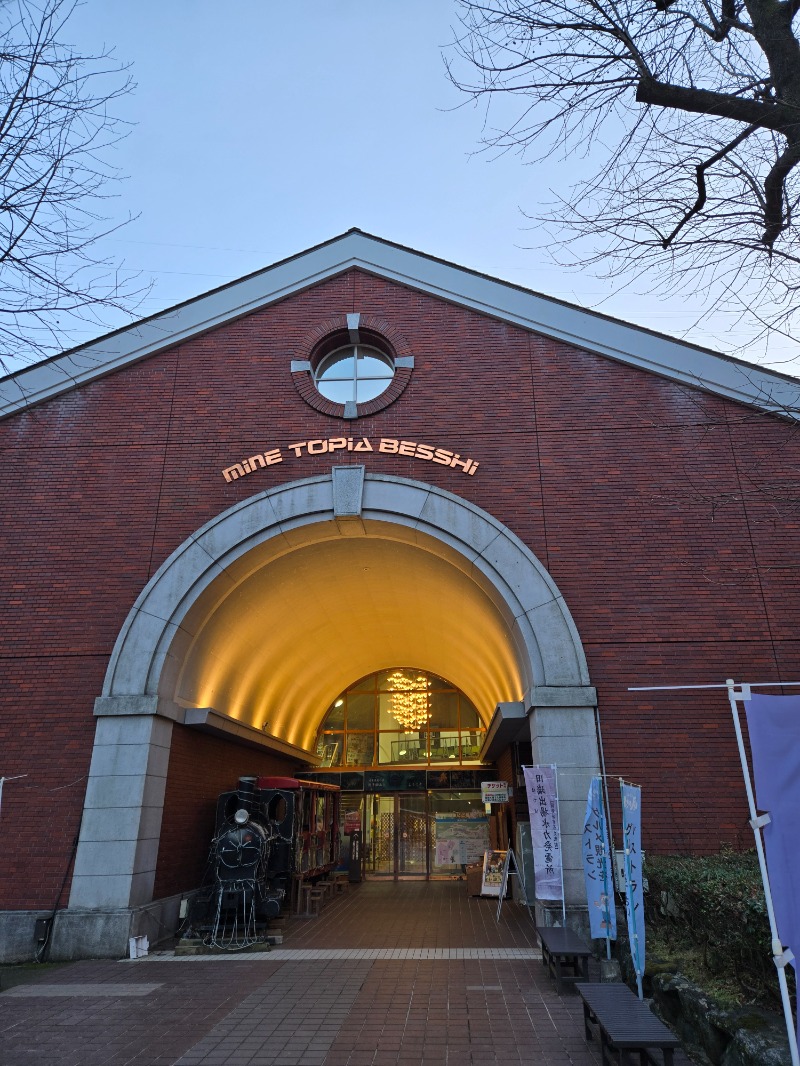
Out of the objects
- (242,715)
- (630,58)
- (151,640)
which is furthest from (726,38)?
(242,715)

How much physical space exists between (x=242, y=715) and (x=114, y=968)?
604 centimetres

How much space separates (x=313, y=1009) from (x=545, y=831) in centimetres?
366

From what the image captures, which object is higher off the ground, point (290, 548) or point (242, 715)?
point (290, 548)

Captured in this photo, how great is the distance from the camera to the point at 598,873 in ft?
26.0

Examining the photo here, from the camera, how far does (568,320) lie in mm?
12469

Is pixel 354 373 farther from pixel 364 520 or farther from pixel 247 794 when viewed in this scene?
pixel 247 794

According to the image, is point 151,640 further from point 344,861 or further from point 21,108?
point 344,861

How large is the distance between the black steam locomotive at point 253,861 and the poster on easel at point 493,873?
362 centimetres

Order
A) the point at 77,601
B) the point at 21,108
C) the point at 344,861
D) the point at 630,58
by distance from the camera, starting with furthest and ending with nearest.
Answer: the point at 344,861 < the point at 77,601 < the point at 630,58 < the point at 21,108

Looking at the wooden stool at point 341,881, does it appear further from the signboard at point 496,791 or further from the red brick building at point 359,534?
the red brick building at point 359,534

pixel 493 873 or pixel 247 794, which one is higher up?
pixel 247 794

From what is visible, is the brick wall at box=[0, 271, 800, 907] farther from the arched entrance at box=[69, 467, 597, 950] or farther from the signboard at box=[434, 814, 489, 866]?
the signboard at box=[434, 814, 489, 866]

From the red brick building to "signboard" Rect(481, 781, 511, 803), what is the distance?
7.84ft

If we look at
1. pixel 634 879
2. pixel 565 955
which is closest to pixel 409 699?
pixel 565 955
